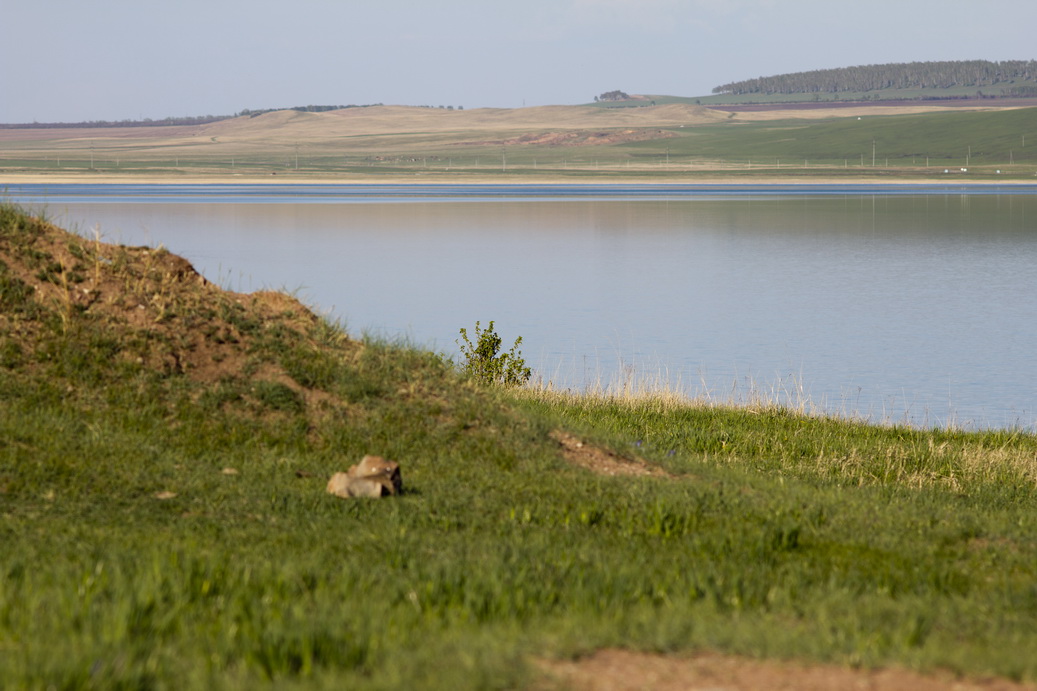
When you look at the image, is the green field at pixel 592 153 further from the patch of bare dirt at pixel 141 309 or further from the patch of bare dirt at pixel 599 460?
the patch of bare dirt at pixel 599 460

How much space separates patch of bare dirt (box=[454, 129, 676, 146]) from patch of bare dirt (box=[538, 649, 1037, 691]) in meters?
172

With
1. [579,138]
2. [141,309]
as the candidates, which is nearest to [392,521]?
[141,309]

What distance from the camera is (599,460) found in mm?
10281

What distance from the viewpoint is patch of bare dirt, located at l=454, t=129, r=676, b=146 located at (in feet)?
583

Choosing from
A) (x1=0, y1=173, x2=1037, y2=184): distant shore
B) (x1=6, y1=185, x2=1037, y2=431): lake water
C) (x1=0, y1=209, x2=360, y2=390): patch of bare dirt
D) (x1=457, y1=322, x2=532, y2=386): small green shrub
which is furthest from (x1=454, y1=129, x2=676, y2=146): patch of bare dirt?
(x1=0, y1=209, x2=360, y2=390): patch of bare dirt

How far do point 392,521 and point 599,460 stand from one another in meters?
2.84

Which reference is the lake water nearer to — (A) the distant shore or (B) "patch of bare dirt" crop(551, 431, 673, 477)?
(B) "patch of bare dirt" crop(551, 431, 673, 477)

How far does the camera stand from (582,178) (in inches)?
4505

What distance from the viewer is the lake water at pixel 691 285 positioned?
68.2 feet

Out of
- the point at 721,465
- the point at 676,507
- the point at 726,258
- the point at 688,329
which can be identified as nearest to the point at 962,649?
the point at 676,507

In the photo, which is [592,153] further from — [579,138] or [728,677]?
[728,677]

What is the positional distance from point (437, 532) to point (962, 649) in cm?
360

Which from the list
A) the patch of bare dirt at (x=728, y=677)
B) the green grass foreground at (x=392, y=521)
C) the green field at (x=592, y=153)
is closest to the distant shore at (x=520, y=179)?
the green field at (x=592, y=153)

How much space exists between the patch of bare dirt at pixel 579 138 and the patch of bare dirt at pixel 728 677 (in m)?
172
